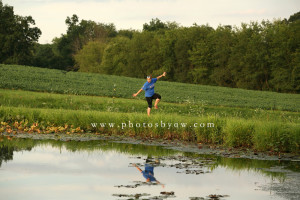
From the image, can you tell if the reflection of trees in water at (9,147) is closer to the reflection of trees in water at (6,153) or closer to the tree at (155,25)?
the reflection of trees in water at (6,153)

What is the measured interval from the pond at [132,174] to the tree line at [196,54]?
2354 inches

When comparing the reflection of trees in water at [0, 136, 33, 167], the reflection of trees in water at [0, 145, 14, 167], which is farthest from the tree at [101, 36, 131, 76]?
the reflection of trees in water at [0, 145, 14, 167]

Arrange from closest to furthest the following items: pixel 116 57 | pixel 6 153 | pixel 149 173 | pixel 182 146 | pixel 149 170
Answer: pixel 149 173, pixel 149 170, pixel 6 153, pixel 182 146, pixel 116 57

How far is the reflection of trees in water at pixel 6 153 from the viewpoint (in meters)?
14.1

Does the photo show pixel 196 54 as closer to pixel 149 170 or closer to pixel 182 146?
pixel 182 146

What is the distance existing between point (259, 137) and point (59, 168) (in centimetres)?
747

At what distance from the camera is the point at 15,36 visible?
91.4 meters

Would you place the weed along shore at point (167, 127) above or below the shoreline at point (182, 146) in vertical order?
above

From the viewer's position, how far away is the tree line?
2985 inches

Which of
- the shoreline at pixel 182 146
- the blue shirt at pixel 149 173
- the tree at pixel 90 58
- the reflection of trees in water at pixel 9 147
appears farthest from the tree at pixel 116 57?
the blue shirt at pixel 149 173

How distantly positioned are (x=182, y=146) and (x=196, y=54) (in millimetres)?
74739

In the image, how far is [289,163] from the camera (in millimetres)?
14820

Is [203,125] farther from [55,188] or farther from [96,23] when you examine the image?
[96,23]

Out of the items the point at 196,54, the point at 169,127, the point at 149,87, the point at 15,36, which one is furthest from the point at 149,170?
the point at 15,36
